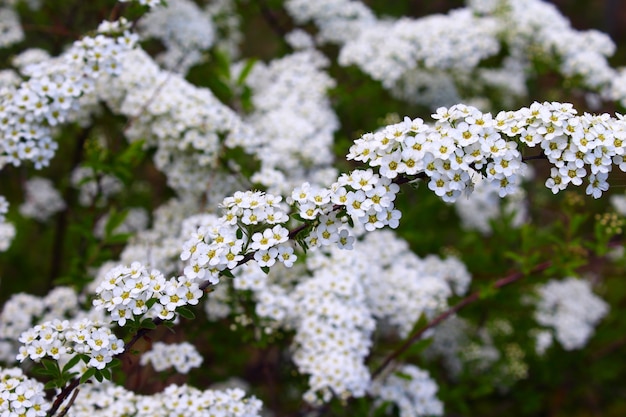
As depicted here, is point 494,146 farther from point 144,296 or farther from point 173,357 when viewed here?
point 173,357

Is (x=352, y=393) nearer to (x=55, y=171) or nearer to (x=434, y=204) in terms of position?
(x=434, y=204)

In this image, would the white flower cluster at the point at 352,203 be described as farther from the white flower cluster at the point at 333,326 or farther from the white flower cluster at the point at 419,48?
the white flower cluster at the point at 419,48

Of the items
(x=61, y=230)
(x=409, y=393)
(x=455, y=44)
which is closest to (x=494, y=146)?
(x=409, y=393)

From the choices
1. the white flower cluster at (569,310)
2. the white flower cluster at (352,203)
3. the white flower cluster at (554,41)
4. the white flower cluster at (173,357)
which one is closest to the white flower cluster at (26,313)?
the white flower cluster at (173,357)

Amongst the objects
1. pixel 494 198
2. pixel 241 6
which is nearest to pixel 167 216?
pixel 241 6

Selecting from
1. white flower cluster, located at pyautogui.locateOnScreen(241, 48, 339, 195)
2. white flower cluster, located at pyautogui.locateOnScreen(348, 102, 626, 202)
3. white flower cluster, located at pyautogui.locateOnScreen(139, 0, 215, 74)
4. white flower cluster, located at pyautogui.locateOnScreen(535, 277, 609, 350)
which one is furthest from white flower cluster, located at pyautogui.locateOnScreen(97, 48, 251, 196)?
white flower cluster, located at pyautogui.locateOnScreen(535, 277, 609, 350)
